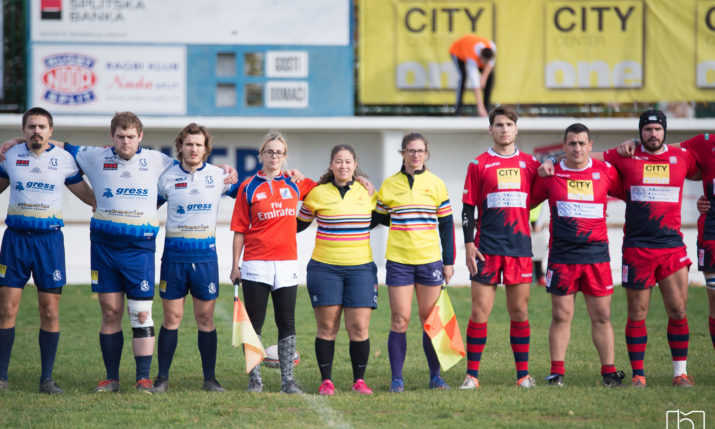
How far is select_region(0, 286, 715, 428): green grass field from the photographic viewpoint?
18.9 ft

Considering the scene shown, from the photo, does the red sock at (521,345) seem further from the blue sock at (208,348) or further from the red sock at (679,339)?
the blue sock at (208,348)

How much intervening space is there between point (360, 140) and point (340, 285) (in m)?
10.3

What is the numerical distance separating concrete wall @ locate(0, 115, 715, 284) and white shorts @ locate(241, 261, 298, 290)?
913 centimetres

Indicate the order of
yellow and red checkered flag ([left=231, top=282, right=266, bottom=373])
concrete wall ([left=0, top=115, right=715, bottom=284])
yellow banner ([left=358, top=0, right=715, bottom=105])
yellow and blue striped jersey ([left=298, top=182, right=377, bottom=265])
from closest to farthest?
yellow and red checkered flag ([left=231, top=282, right=266, bottom=373]) < yellow and blue striped jersey ([left=298, top=182, right=377, bottom=265]) < yellow banner ([left=358, top=0, right=715, bottom=105]) < concrete wall ([left=0, top=115, right=715, bottom=284])

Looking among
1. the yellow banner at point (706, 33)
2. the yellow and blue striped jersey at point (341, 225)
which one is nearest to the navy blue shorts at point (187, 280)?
the yellow and blue striped jersey at point (341, 225)

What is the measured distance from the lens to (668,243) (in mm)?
6906

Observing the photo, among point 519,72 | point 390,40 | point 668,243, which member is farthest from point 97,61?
point 668,243

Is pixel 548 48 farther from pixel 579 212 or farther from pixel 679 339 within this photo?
pixel 679 339

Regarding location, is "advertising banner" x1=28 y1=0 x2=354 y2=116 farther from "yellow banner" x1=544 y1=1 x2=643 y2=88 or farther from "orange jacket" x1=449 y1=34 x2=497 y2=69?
"yellow banner" x1=544 y1=1 x2=643 y2=88

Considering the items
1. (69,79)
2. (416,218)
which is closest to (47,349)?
(416,218)

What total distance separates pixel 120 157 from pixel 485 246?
9.90 ft

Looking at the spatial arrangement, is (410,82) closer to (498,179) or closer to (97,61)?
(97,61)

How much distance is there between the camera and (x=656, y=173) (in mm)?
6957

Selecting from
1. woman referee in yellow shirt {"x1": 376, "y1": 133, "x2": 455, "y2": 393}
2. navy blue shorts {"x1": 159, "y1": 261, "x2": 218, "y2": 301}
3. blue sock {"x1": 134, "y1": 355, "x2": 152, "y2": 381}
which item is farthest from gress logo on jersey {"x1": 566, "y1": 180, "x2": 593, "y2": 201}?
blue sock {"x1": 134, "y1": 355, "x2": 152, "y2": 381}
